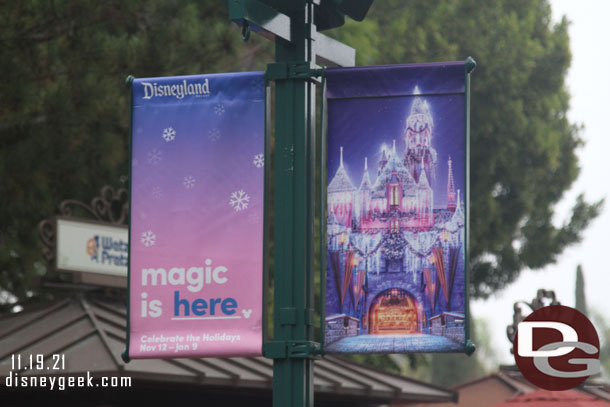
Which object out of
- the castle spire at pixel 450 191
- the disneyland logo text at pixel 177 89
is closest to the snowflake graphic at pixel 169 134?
the disneyland logo text at pixel 177 89

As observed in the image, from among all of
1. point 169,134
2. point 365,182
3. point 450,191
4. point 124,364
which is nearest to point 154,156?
point 169,134

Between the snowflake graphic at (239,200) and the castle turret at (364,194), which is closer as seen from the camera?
the castle turret at (364,194)

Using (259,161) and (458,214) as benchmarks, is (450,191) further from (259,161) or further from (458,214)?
(259,161)

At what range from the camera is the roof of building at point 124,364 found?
10820 millimetres

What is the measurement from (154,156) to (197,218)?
1.72 ft

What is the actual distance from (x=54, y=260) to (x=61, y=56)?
5.87m

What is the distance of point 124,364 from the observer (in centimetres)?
1066

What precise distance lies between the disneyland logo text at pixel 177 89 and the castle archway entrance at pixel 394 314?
1.76 metres

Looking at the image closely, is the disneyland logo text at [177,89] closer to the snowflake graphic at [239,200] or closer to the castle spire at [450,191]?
the snowflake graphic at [239,200]

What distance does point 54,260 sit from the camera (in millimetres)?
12594

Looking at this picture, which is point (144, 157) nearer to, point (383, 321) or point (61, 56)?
point (383, 321)

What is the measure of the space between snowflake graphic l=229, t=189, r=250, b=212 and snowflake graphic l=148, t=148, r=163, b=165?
0.59m

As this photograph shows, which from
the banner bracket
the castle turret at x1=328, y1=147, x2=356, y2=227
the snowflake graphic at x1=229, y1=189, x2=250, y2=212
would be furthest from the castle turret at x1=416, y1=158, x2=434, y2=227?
the snowflake graphic at x1=229, y1=189, x2=250, y2=212

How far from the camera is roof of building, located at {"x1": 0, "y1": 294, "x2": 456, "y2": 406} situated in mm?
10820
